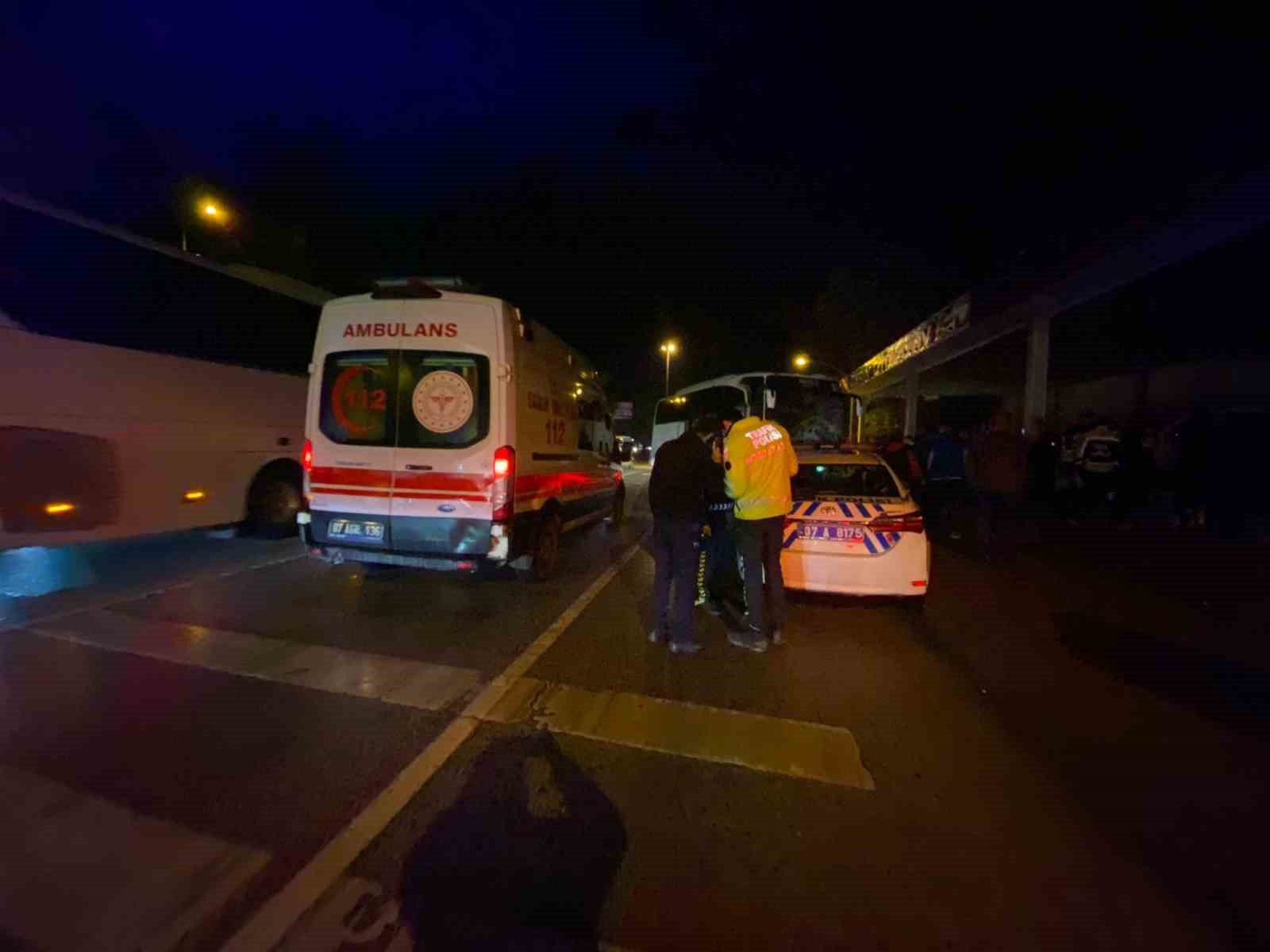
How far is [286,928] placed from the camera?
7.28 ft

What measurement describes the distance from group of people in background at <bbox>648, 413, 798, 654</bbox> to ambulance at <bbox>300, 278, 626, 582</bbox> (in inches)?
68.6

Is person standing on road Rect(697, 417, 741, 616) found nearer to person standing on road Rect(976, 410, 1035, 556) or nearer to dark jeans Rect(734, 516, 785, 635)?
dark jeans Rect(734, 516, 785, 635)

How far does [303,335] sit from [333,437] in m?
4.23

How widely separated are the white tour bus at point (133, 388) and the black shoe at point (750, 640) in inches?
250

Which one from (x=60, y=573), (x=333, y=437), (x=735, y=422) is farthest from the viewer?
(x=60, y=573)

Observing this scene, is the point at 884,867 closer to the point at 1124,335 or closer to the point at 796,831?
the point at 796,831

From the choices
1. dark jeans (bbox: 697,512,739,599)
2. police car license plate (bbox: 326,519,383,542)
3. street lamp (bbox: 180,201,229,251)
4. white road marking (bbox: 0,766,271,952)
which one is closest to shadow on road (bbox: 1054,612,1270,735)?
dark jeans (bbox: 697,512,739,599)

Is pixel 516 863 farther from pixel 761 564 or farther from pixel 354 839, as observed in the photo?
pixel 761 564

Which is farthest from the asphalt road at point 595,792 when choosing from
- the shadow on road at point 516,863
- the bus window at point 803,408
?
the bus window at point 803,408

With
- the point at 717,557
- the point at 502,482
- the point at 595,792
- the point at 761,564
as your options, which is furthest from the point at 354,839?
the point at 717,557

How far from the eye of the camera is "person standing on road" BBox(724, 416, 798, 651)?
5.09m

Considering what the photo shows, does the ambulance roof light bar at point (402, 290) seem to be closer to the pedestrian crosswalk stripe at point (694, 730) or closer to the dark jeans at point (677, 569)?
the dark jeans at point (677, 569)

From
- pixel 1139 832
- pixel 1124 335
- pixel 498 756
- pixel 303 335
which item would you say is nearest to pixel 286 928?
pixel 498 756

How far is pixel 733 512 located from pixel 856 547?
45.5 inches
